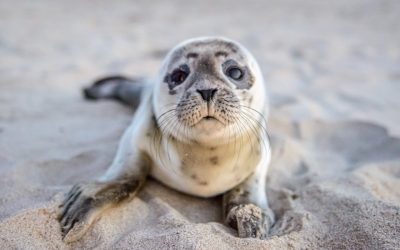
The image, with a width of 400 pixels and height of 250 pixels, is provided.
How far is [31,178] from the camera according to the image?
2.20 meters

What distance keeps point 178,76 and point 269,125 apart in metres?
1.17

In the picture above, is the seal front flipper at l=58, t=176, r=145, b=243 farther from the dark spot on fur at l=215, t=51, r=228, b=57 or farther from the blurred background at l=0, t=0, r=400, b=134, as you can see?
the blurred background at l=0, t=0, r=400, b=134

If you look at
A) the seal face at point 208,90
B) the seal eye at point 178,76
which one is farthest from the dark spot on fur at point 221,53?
the seal eye at point 178,76

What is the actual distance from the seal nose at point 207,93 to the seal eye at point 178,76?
0.82 ft

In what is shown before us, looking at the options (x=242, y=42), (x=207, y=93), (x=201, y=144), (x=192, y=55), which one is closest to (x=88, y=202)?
(x=201, y=144)

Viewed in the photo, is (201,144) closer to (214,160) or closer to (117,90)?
(214,160)

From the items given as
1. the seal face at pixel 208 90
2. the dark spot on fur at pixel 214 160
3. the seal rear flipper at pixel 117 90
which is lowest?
the seal rear flipper at pixel 117 90

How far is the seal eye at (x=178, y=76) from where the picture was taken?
6.90ft

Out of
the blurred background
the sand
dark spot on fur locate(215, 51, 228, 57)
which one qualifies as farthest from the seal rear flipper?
dark spot on fur locate(215, 51, 228, 57)

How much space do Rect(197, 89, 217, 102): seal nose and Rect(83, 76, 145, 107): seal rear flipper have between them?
5.18 feet

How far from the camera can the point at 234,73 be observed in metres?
A: 2.13

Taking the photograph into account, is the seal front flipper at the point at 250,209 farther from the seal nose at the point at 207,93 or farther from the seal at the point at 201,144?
the seal nose at the point at 207,93

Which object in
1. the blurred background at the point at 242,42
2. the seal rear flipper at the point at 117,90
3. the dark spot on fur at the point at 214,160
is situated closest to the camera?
the dark spot on fur at the point at 214,160

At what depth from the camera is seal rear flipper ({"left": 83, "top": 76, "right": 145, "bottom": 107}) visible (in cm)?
344
